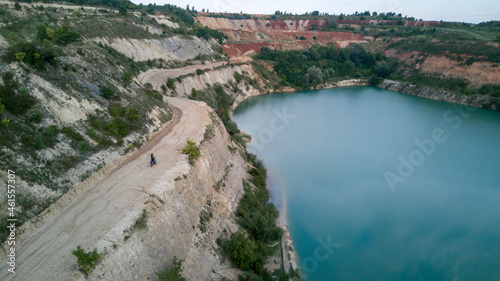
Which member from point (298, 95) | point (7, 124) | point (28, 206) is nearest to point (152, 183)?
point (28, 206)

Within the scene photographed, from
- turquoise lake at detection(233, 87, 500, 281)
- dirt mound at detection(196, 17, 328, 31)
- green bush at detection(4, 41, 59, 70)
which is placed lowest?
turquoise lake at detection(233, 87, 500, 281)

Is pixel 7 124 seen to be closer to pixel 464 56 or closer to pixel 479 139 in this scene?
pixel 479 139

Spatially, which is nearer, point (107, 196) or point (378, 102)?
point (107, 196)

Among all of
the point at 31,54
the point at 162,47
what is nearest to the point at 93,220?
the point at 31,54

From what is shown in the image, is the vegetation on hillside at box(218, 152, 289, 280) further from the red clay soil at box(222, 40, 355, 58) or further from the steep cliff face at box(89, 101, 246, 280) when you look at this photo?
the red clay soil at box(222, 40, 355, 58)

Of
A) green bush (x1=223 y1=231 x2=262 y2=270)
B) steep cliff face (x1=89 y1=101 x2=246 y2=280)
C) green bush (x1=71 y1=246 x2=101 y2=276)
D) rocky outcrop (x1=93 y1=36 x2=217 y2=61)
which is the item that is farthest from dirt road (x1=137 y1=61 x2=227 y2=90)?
green bush (x1=71 y1=246 x2=101 y2=276)

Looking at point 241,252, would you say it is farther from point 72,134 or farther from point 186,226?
point 72,134

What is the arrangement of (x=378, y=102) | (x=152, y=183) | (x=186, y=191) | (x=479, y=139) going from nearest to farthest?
(x=152, y=183)
(x=186, y=191)
(x=479, y=139)
(x=378, y=102)
